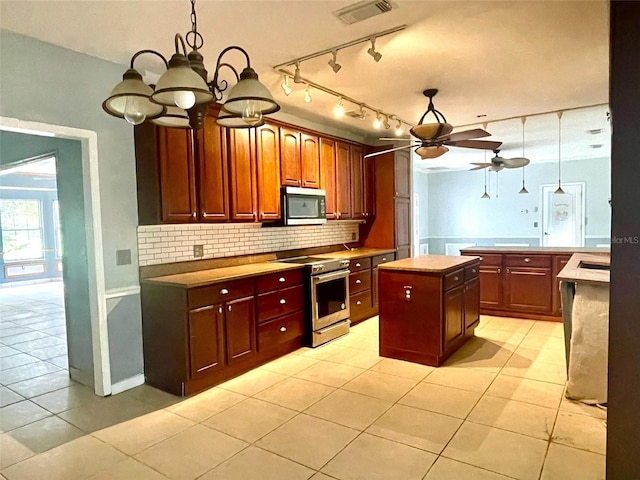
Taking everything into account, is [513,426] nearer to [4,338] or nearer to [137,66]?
[137,66]

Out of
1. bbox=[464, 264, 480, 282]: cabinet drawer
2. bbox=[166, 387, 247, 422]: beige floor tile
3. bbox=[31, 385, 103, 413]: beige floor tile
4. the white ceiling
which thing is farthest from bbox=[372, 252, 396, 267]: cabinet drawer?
bbox=[31, 385, 103, 413]: beige floor tile

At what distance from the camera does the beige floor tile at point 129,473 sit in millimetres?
2125

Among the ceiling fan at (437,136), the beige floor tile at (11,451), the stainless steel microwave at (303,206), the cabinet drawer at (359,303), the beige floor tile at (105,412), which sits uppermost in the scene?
the ceiling fan at (437,136)

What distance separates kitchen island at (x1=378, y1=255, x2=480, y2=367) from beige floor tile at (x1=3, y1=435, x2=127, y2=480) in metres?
2.45

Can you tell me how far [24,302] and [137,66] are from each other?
6073mm

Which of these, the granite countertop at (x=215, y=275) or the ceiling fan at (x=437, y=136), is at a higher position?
the ceiling fan at (x=437, y=136)

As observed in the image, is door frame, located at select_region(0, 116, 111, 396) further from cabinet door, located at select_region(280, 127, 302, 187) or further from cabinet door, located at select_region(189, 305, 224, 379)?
cabinet door, located at select_region(280, 127, 302, 187)

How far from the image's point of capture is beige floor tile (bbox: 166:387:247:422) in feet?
9.29

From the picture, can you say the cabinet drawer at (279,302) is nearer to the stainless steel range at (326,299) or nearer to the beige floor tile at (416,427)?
the stainless steel range at (326,299)

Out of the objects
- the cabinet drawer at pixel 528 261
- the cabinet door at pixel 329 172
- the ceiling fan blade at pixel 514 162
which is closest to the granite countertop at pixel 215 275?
the cabinet door at pixel 329 172

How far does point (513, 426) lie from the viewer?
256 cm

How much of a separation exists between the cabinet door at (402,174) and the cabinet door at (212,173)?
306cm

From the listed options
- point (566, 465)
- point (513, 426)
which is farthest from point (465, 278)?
point (566, 465)

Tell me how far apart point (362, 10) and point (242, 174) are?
203 cm
